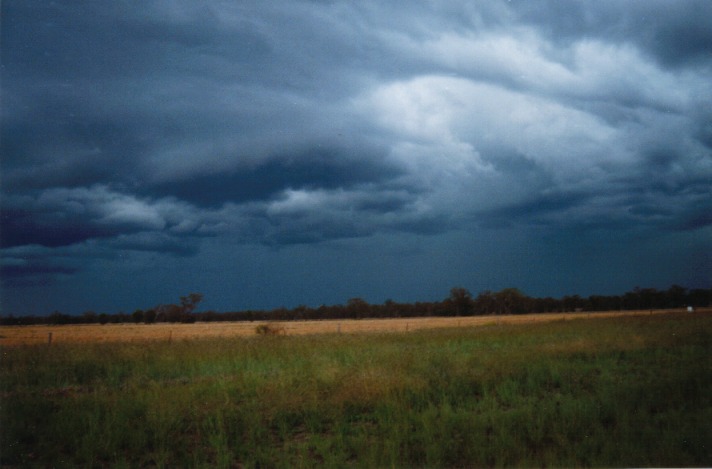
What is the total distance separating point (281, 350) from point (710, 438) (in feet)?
44.6

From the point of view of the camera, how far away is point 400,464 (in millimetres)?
6684

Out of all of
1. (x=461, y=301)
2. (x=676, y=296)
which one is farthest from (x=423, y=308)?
(x=676, y=296)

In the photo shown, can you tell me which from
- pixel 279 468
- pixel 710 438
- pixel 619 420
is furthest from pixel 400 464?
pixel 710 438

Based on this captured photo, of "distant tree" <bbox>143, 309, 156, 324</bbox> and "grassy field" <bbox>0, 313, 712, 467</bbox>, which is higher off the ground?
"grassy field" <bbox>0, 313, 712, 467</bbox>

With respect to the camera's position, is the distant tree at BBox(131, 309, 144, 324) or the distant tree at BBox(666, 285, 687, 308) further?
the distant tree at BBox(131, 309, 144, 324)

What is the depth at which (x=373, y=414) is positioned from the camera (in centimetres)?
873

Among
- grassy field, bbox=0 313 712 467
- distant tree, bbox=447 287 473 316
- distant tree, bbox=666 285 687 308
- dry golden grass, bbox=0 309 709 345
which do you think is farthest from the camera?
distant tree, bbox=447 287 473 316

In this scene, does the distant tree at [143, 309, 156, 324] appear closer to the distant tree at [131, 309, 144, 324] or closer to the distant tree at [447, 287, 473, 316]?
the distant tree at [131, 309, 144, 324]

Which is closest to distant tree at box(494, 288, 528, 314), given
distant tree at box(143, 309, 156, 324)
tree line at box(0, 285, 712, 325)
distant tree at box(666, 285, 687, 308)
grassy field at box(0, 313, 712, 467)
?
tree line at box(0, 285, 712, 325)

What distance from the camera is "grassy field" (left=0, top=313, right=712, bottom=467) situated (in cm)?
683

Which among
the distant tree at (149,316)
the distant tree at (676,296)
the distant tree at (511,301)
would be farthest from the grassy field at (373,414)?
the distant tree at (149,316)

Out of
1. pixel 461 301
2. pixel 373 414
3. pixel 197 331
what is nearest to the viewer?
pixel 373 414

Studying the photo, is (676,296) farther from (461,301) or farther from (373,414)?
(373,414)

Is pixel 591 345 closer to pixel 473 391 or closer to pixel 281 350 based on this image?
pixel 473 391
